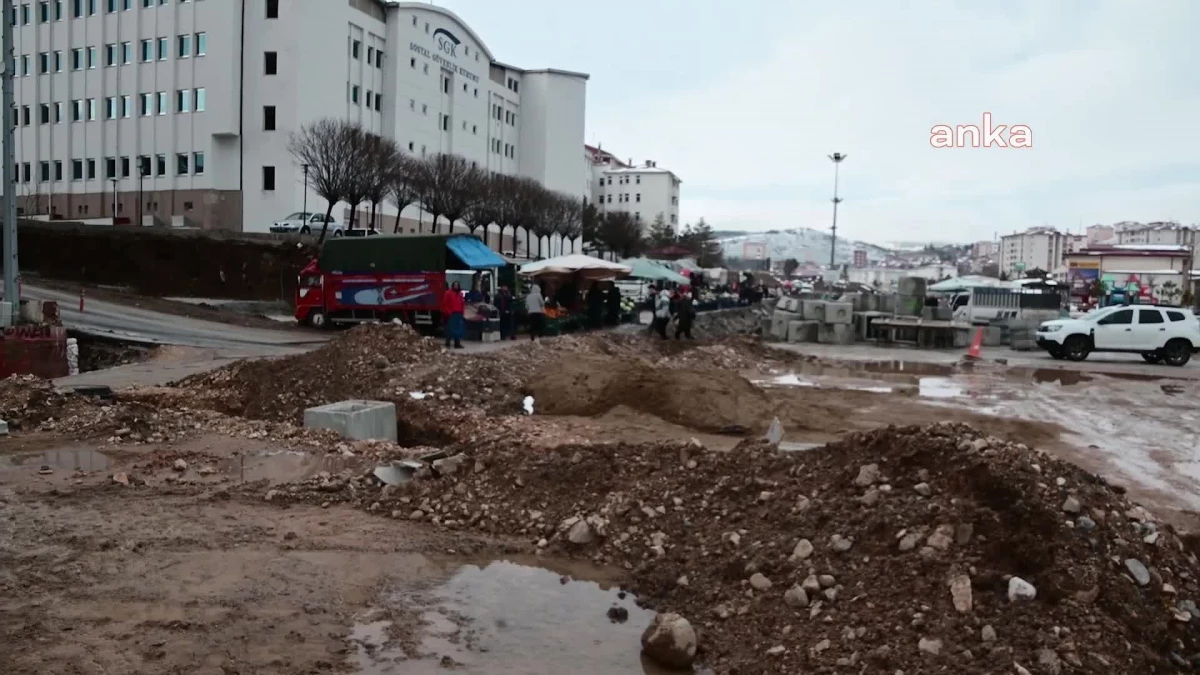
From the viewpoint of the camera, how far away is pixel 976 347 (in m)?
30.2

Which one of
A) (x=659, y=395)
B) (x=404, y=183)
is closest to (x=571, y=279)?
(x=659, y=395)

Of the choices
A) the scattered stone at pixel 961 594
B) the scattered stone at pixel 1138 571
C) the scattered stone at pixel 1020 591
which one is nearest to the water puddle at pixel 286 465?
the scattered stone at pixel 961 594

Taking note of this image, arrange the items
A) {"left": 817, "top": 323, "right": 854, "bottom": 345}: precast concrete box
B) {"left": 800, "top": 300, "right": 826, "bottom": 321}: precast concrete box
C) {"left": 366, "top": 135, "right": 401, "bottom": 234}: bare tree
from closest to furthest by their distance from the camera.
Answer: {"left": 817, "top": 323, "right": 854, "bottom": 345}: precast concrete box
{"left": 800, "top": 300, "right": 826, "bottom": 321}: precast concrete box
{"left": 366, "top": 135, "right": 401, "bottom": 234}: bare tree

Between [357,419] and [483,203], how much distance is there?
4573cm

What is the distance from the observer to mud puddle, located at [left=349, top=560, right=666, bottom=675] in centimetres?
536

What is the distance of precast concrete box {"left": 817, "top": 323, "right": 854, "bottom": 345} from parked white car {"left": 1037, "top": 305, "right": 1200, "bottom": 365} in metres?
7.54

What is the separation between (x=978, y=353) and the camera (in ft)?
96.5

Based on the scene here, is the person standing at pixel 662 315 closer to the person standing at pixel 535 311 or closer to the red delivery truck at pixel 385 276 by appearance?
the person standing at pixel 535 311

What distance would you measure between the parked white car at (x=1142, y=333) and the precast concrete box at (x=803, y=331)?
8471 mm

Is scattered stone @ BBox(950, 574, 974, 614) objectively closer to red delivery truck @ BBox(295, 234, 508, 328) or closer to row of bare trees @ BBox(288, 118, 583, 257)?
Answer: red delivery truck @ BBox(295, 234, 508, 328)

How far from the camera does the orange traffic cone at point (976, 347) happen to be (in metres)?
28.3

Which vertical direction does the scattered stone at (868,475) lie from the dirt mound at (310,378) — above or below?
above

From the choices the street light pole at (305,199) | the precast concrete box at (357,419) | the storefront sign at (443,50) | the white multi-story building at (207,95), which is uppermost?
the storefront sign at (443,50)

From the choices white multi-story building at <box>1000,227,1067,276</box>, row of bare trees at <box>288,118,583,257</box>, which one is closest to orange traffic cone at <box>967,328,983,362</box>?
row of bare trees at <box>288,118,583,257</box>
